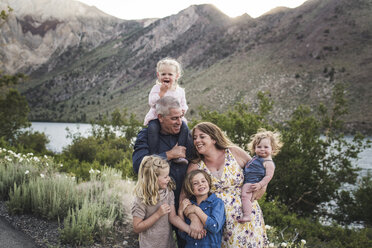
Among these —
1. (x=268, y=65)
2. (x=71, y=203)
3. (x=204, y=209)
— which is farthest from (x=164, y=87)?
(x=268, y=65)

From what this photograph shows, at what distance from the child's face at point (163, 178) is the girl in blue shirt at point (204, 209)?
0.74 feet

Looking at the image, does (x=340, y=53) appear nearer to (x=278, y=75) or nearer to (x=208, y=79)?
(x=278, y=75)

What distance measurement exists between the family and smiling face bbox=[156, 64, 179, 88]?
1.57 ft

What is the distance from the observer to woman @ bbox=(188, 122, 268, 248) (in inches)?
127

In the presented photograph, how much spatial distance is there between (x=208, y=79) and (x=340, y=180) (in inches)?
2769

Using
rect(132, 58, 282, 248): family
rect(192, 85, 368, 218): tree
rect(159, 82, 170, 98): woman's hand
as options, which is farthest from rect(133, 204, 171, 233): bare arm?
rect(192, 85, 368, 218): tree

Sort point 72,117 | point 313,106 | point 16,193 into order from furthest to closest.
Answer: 1. point 72,117
2. point 313,106
3. point 16,193

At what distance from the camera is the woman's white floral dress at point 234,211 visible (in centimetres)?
321

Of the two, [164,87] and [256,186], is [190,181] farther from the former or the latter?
[164,87]

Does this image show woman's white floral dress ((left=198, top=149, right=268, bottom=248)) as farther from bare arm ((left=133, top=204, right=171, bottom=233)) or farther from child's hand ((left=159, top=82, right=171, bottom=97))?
child's hand ((left=159, top=82, right=171, bottom=97))

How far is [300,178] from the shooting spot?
38.9ft

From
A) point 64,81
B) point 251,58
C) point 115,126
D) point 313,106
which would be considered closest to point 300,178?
point 115,126

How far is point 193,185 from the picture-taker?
3.03 m

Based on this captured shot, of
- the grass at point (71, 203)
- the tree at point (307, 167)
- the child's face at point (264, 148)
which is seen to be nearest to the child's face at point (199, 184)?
the child's face at point (264, 148)
